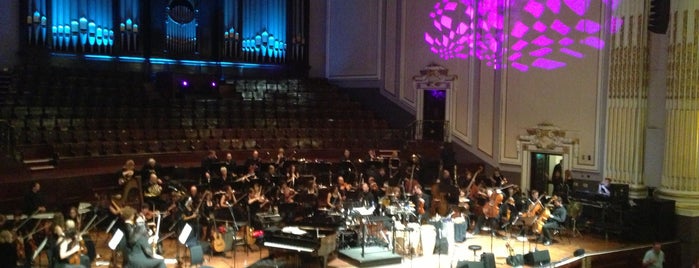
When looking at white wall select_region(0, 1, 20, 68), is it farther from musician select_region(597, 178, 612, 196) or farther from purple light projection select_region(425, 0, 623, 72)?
musician select_region(597, 178, 612, 196)

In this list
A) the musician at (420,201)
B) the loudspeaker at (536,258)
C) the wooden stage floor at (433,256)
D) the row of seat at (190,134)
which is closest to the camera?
the wooden stage floor at (433,256)

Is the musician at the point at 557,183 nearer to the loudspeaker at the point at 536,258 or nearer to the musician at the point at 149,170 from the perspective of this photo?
the loudspeaker at the point at 536,258

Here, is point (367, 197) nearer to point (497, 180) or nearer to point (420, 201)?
point (420, 201)

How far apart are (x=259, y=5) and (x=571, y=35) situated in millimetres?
9842

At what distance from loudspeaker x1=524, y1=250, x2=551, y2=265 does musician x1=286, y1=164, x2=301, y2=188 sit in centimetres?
505

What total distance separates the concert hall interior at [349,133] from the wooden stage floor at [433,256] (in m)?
0.06

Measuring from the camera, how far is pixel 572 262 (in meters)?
10.6

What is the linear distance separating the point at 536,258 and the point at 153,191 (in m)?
6.48

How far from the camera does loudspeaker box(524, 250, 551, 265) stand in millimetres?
10055

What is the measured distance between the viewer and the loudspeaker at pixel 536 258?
1005 centimetres

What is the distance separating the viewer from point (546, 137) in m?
15.7

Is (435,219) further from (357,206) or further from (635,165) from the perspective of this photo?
(635,165)

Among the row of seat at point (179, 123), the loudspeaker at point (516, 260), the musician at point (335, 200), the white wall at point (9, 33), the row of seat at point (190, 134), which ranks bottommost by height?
the loudspeaker at point (516, 260)

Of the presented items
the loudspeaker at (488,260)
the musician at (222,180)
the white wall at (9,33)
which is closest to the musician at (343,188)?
the musician at (222,180)
